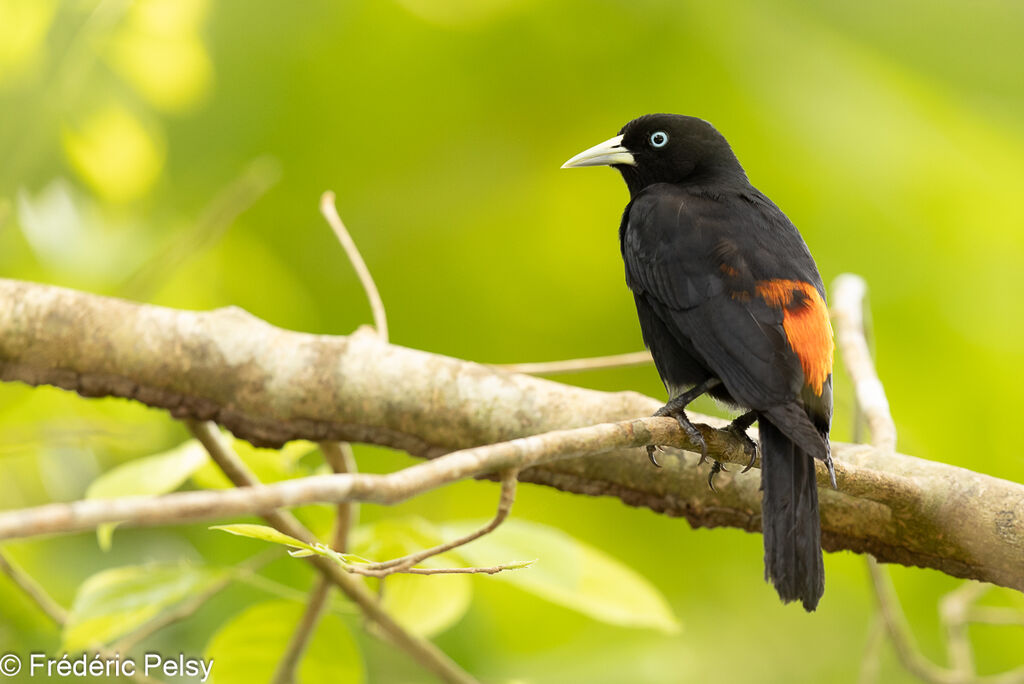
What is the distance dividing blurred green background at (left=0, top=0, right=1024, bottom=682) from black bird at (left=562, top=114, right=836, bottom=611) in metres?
1.25

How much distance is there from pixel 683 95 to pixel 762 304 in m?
2.21

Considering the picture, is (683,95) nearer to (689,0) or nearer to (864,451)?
(689,0)

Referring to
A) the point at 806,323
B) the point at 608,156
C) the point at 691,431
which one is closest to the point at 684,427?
the point at 691,431

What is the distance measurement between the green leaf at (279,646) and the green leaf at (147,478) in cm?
31

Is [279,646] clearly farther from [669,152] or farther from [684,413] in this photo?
[669,152]

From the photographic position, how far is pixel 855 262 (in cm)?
404

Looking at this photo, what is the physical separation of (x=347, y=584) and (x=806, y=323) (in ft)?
3.60

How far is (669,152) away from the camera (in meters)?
2.79


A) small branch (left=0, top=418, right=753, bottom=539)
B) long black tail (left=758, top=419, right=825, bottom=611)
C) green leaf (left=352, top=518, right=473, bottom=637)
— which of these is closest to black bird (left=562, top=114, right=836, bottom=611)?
long black tail (left=758, top=419, right=825, bottom=611)

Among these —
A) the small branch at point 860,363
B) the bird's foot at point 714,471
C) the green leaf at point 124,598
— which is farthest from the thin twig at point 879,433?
the green leaf at point 124,598

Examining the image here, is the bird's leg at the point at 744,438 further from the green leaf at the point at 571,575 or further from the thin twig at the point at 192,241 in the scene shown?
the thin twig at the point at 192,241

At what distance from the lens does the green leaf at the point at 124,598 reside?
1.97 metres

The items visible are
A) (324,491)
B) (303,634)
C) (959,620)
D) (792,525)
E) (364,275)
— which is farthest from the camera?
(959,620)

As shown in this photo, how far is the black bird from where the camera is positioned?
71.8 inches
